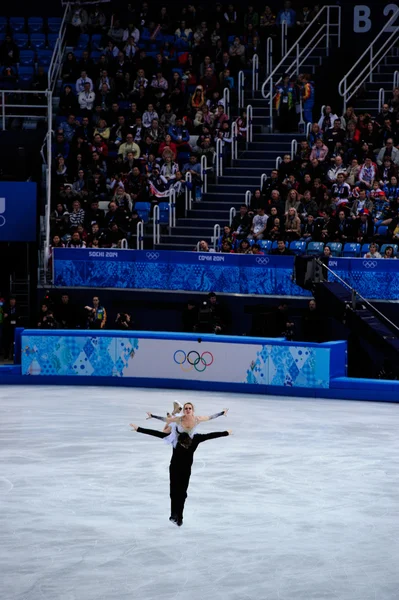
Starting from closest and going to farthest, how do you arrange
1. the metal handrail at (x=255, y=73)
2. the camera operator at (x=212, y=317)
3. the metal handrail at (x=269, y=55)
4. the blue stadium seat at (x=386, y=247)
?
the camera operator at (x=212, y=317) → the blue stadium seat at (x=386, y=247) → the metal handrail at (x=255, y=73) → the metal handrail at (x=269, y=55)

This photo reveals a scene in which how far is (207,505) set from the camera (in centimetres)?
1470

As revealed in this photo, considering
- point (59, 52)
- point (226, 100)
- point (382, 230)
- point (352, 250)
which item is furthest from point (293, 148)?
point (59, 52)

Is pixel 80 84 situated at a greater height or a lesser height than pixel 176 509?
greater

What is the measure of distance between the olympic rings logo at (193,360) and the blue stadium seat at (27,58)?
13968mm

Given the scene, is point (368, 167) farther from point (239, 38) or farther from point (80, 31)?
point (80, 31)

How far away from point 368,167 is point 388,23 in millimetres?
6904

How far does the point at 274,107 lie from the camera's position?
30.9 metres

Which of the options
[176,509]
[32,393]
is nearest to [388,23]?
[32,393]

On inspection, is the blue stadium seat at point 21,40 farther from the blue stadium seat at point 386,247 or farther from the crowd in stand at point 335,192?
the blue stadium seat at point 386,247

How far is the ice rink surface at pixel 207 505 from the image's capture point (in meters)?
11.7

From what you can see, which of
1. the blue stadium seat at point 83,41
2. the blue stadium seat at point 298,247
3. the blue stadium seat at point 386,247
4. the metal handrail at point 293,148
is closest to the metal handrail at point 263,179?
the metal handrail at point 293,148

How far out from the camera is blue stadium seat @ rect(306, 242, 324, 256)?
2509cm

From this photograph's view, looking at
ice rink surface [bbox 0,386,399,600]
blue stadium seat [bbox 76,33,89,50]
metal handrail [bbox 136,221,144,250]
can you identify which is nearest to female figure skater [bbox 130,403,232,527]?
ice rink surface [bbox 0,386,399,600]

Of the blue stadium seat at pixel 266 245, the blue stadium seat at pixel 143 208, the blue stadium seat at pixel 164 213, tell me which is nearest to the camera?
the blue stadium seat at pixel 266 245
